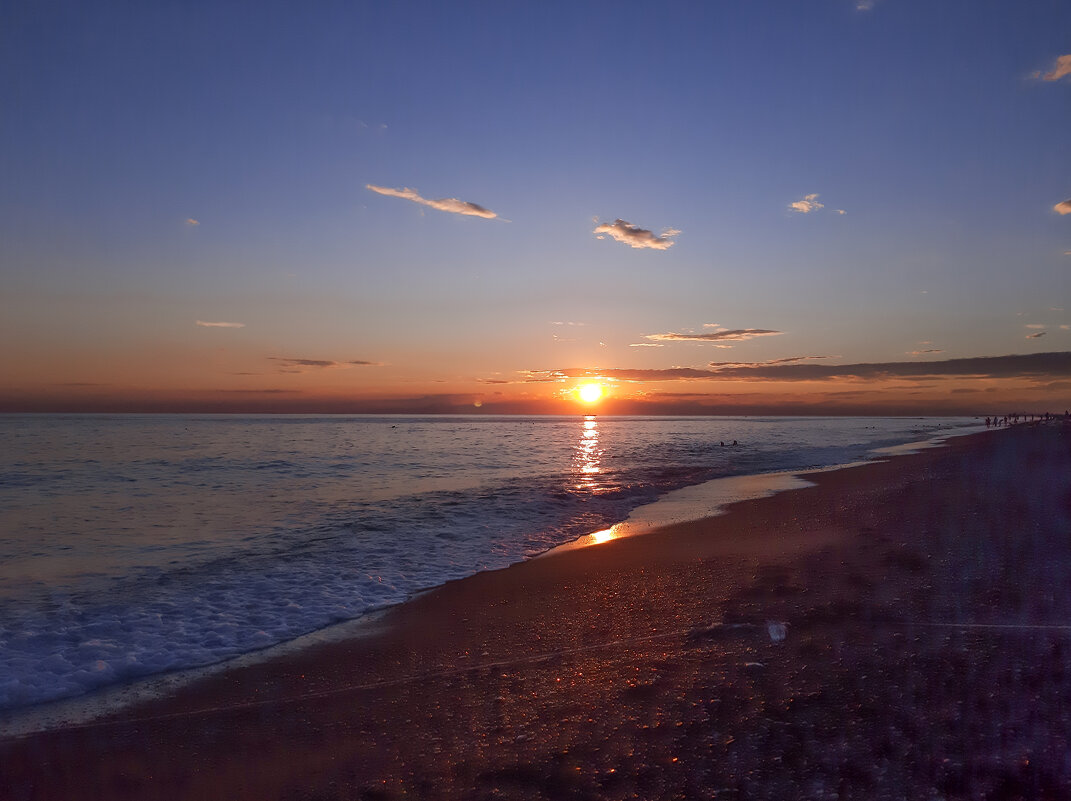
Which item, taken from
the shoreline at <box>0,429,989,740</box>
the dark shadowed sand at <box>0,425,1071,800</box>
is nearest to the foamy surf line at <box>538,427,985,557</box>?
the shoreline at <box>0,429,989,740</box>

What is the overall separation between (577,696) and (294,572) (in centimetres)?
757

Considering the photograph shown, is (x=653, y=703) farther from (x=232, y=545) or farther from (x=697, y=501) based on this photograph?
(x=697, y=501)

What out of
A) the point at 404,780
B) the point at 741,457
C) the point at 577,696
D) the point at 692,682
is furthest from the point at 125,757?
the point at 741,457

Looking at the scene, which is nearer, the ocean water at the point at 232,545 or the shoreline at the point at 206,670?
the shoreline at the point at 206,670

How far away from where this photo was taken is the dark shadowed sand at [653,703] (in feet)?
13.1

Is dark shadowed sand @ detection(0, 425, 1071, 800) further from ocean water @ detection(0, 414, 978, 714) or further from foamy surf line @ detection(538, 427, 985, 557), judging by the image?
foamy surf line @ detection(538, 427, 985, 557)

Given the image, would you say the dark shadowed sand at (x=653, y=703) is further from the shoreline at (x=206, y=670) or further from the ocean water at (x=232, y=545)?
the ocean water at (x=232, y=545)

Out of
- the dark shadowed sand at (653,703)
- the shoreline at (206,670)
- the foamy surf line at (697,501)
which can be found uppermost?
the dark shadowed sand at (653,703)

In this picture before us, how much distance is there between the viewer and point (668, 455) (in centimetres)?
4003

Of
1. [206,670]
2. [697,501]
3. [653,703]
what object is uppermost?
[653,703]

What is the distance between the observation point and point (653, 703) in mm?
5094

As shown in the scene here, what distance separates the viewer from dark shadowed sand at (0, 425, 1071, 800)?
13.1 feet

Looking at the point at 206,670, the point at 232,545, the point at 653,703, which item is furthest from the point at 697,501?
the point at 206,670

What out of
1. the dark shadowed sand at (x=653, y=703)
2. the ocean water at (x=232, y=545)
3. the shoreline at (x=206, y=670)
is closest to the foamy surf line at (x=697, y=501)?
the shoreline at (x=206, y=670)
